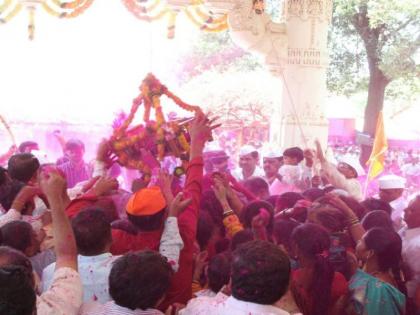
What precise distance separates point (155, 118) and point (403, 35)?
1111 centimetres

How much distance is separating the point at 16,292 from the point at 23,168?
2206 millimetres

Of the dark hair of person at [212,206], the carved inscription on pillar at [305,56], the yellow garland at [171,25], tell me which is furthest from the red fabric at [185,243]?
the carved inscription on pillar at [305,56]

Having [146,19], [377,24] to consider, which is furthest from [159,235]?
[377,24]

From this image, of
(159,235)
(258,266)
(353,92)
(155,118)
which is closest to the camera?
(258,266)

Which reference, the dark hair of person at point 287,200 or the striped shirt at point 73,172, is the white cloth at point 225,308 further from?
the striped shirt at point 73,172

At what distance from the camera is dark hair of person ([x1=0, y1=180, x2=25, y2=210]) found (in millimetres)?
3385

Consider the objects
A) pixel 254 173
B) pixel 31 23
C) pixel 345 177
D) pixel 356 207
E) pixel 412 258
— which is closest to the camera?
pixel 412 258

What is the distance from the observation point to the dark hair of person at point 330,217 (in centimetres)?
318

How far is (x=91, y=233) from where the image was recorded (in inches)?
97.3

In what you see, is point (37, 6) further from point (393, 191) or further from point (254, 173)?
point (393, 191)

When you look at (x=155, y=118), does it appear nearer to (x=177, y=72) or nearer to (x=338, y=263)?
(x=338, y=263)

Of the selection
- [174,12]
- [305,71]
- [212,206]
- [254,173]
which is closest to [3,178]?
[212,206]

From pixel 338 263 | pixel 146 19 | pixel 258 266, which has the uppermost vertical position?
pixel 146 19

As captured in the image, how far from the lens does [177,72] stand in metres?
22.8
